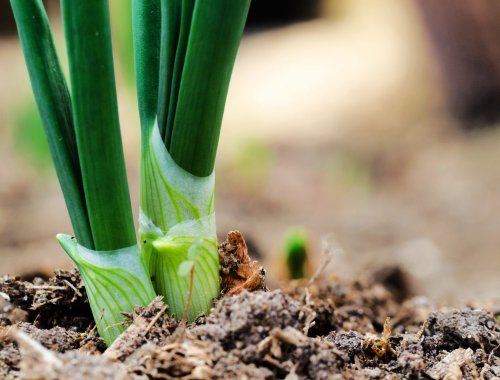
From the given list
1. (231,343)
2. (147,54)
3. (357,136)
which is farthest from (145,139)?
(357,136)

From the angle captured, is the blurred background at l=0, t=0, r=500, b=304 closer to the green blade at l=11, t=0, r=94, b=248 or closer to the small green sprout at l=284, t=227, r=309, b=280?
the small green sprout at l=284, t=227, r=309, b=280

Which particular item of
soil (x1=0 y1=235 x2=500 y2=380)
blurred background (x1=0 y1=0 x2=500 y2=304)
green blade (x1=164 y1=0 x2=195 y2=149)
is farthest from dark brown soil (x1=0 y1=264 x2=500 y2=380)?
blurred background (x1=0 y1=0 x2=500 y2=304)

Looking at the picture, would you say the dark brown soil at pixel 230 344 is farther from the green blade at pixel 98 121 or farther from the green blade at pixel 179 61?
the green blade at pixel 179 61

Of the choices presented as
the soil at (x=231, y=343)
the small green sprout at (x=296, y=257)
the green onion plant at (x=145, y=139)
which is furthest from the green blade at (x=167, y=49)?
the small green sprout at (x=296, y=257)

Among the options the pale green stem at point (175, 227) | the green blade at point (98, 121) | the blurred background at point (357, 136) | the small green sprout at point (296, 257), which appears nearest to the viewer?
the green blade at point (98, 121)

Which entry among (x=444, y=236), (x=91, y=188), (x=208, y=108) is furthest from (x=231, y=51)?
(x=444, y=236)

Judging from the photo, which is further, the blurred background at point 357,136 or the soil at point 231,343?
the blurred background at point 357,136

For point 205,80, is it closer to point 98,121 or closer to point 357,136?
point 98,121
